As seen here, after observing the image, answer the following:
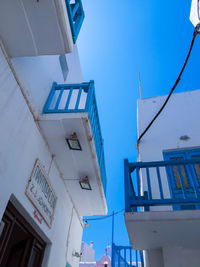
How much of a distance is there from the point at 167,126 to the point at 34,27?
17.4ft

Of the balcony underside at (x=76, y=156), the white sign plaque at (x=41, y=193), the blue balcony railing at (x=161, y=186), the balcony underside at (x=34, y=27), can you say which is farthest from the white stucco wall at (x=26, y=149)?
the blue balcony railing at (x=161, y=186)

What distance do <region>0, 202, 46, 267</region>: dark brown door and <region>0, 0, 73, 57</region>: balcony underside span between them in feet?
9.23

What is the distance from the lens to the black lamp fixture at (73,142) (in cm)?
494

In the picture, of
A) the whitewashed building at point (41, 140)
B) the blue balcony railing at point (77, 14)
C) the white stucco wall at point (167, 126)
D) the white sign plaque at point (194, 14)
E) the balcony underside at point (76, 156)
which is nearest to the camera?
the whitewashed building at point (41, 140)

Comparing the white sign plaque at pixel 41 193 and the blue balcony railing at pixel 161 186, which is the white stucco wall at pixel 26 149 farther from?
the blue balcony railing at pixel 161 186

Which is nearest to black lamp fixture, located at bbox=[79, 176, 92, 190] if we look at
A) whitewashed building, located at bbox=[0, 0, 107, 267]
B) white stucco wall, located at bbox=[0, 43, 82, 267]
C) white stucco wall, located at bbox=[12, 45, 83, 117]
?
whitewashed building, located at bbox=[0, 0, 107, 267]

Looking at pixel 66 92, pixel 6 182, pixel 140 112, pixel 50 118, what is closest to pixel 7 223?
pixel 6 182

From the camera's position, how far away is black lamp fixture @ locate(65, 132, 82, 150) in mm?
4945

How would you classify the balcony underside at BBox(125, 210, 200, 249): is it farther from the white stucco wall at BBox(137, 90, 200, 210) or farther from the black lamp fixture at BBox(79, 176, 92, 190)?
the black lamp fixture at BBox(79, 176, 92, 190)

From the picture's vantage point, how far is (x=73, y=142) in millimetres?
5051

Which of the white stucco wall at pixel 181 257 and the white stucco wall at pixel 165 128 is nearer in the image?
the white stucco wall at pixel 181 257

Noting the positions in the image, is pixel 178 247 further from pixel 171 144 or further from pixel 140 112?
pixel 140 112

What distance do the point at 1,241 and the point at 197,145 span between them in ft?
18.2

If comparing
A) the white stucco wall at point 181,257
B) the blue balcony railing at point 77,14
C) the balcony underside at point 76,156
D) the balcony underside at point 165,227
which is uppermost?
the blue balcony railing at point 77,14
